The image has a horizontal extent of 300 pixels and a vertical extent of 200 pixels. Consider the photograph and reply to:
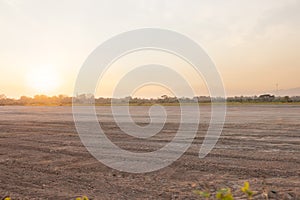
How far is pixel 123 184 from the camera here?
5504 millimetres

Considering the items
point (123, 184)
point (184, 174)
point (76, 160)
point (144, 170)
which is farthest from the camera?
point (76, 160)

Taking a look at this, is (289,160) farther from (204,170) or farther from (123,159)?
(123,159)

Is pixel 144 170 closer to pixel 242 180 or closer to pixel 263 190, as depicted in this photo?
pixel 242 180

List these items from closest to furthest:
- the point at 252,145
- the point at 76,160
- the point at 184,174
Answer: the point at 184,174
the point at 76,160
the point at 252,145

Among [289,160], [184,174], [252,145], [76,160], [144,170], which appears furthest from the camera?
[252,145]

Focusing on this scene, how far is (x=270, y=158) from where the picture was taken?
7516 millimetres

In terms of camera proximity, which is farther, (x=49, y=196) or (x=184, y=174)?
(x=184, y=174)

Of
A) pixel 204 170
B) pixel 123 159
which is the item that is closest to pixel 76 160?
pixel 123 159

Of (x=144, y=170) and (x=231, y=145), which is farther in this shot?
(x=231, y=145)

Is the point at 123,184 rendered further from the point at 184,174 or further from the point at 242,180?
the point at 242,180

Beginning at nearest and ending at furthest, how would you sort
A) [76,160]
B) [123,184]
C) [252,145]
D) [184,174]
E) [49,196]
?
[49,196] → [123,184] → [184,174] → [76,160] → [252,145]

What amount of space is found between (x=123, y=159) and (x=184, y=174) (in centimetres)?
215

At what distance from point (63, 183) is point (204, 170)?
2904 millimetres

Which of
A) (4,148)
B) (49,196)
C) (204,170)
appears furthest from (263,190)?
(4,148)
